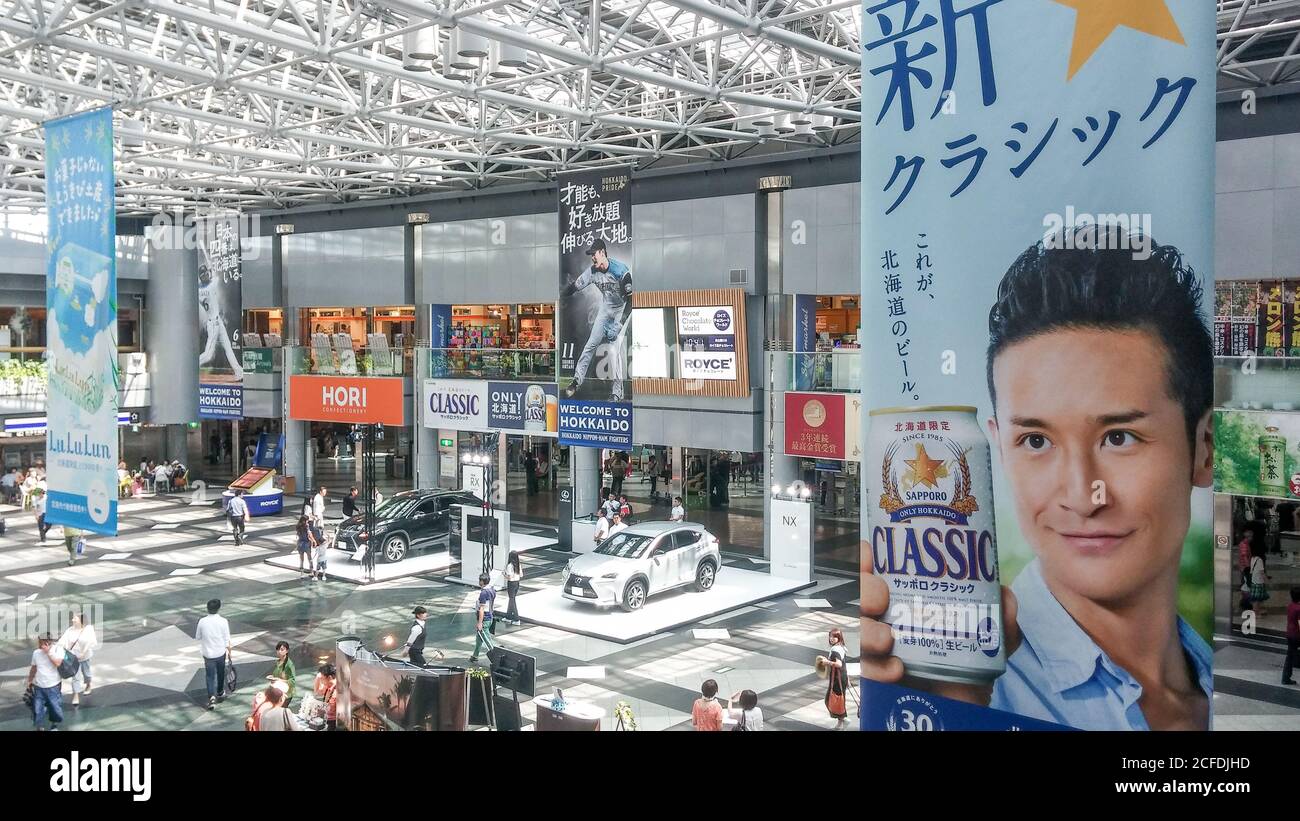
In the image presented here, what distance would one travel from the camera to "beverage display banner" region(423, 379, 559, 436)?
24234 millimetres

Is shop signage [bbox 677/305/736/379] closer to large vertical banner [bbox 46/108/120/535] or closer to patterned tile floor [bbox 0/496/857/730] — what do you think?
patterned tile floor [bbox 0/496/857/730]

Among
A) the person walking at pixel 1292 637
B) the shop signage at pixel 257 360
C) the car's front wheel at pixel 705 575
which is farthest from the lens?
the shop signage at pixel 257 360

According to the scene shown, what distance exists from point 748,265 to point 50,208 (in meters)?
14.8

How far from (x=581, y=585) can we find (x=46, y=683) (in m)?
8.09

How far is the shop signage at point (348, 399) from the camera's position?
Answer: 90.5ft

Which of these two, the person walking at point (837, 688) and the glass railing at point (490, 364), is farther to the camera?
the glass railing at point (490, 364)

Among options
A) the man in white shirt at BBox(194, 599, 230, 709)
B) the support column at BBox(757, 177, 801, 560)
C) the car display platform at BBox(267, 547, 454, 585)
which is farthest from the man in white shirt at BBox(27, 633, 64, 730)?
the support column at BBox(757, 177, 801, 560)

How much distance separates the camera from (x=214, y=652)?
12266 millimetres

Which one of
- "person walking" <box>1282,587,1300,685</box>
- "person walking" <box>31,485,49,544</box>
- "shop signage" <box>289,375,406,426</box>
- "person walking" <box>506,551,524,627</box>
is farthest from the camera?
"shop signage" <box>289,375,406,426</box>

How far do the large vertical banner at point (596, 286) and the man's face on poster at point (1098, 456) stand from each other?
1309cm

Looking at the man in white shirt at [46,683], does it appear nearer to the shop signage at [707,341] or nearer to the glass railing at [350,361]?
the shop signage at [707,341]

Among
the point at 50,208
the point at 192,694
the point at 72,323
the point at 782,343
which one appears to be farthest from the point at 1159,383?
the point at 782,343

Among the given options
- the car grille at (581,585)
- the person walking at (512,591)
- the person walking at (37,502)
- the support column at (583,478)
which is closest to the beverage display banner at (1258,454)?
the car grille at (581,585)

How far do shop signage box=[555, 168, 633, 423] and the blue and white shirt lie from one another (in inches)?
518
